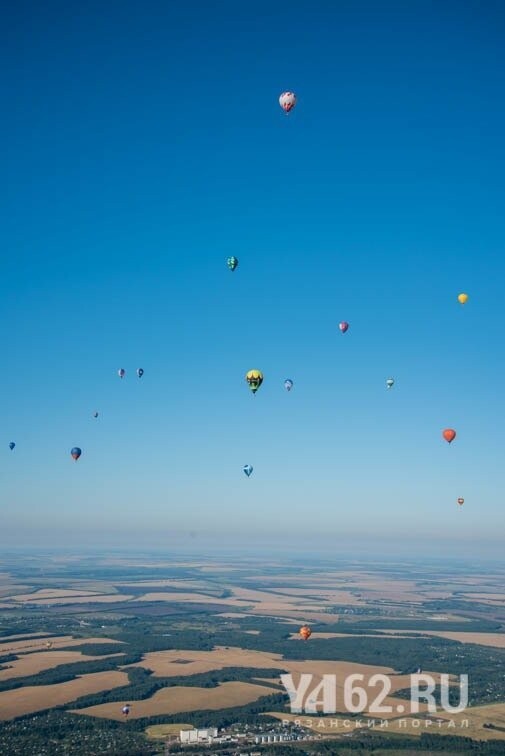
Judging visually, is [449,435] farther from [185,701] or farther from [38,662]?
[38,662]

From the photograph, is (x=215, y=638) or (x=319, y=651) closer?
(x=319, y=651)

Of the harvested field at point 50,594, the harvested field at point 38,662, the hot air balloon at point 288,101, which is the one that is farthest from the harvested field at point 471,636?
the hot air balloon at point 288,101

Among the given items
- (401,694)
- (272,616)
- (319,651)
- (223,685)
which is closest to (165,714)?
(223,685)

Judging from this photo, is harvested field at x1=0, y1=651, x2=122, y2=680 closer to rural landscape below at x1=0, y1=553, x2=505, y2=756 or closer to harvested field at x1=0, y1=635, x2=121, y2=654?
rural landscape below at x1=0, y1=553, x2=505, y2=756

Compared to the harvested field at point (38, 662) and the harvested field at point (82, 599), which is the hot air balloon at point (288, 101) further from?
the harvested field at point (82, 599)

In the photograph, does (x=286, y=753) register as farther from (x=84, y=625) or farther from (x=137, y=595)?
(x=137, y=595)

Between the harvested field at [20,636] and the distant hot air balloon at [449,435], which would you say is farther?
the harvested field at [20,636]
